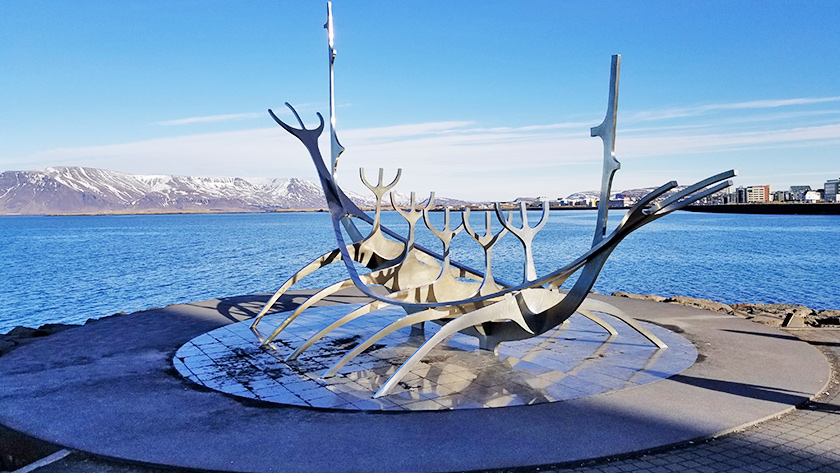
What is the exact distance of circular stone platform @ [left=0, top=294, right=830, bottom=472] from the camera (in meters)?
7.09

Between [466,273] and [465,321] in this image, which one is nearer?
[465,321]

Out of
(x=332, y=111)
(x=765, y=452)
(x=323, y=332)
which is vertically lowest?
(x=765, y=452)

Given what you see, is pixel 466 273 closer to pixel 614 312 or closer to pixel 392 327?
pixel 614 312

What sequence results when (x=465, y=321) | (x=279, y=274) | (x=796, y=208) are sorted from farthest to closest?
1. (x=796, y=208)
2. (x=279, y=274)
3. (x=465, y=321)

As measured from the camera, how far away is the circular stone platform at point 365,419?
7.09 m

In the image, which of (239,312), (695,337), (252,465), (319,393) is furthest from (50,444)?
(695,337)

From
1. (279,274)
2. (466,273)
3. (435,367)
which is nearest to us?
(435,367)

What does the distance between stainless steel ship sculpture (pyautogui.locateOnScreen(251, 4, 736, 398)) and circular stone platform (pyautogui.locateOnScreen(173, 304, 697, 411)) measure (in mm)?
377

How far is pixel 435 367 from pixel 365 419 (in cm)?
301

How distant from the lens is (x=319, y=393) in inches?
376

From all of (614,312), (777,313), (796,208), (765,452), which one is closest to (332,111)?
(614,312)

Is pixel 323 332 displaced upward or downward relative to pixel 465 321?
downward

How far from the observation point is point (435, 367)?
11156 millimetres

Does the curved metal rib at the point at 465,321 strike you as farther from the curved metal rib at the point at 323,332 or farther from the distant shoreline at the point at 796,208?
the distant shoreline at the point at 796,208
